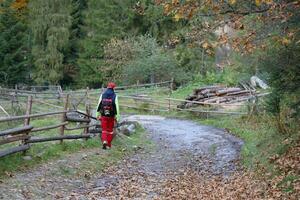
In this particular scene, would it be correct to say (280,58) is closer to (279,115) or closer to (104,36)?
(279,115)

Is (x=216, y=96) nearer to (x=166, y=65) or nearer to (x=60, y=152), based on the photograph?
(x=166, y=65)

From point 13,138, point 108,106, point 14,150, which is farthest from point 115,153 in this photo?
point 13,138

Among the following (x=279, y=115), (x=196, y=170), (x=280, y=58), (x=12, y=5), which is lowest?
(x=196, y=170)

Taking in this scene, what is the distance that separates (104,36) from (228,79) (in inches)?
614

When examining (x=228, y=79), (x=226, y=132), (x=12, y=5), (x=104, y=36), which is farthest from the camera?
(x=12, y=5)

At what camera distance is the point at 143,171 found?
503 inches

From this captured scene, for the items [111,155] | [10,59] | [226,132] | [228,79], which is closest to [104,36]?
[10,59]

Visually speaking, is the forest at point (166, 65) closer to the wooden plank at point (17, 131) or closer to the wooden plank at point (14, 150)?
the wooden plank at point (14, 150)

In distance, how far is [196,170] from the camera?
43.3ft

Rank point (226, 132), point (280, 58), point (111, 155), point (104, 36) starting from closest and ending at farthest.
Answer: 1. point (280, 58)
2. point (111, 155)
3. point (226, 132)
4. point (104, 36)

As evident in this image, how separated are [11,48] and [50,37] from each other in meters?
4.11

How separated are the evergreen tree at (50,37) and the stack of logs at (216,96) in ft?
74.8

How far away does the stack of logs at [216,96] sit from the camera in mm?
29500

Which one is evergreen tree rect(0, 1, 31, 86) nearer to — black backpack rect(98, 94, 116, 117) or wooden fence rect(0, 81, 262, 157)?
wooden fence rect(0, 81, 262, 157)
